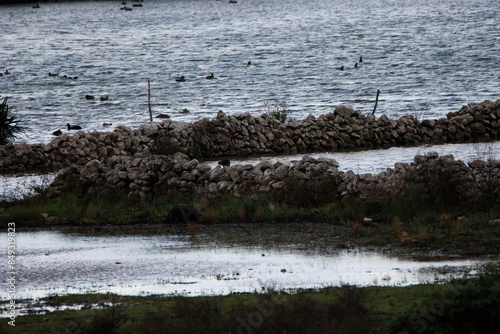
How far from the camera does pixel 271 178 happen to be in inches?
671

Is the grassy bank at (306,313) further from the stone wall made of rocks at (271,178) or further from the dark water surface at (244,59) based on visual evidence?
the dark water surface at (244,59)

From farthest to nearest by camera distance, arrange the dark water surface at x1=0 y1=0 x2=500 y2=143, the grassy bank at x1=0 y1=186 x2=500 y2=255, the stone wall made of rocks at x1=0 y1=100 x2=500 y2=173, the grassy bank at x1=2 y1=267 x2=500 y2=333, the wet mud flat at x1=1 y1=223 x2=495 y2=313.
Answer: the dark water surface at x1=0 y1=0 x2=500 y2=143 < the stone wall made of rocks at x1=0 y1=100 x2=500 y2=173 < the grassy bank at x1=0 y1=186 x2=500 y2=255 < the wet mud flat at x1=1 y1=223 x2=495 y2=313 < the grassy bank at x1=2 y1=267 x2=500 y2=333

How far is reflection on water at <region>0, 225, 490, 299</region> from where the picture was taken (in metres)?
9.87

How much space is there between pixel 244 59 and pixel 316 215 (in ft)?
243

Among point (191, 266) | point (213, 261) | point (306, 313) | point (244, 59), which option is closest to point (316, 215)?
point (213, 261)

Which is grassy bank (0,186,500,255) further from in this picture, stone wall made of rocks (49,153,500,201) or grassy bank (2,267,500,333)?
grassy bank (2,267,500,333)

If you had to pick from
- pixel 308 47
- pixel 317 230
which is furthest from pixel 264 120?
pixel 308 47

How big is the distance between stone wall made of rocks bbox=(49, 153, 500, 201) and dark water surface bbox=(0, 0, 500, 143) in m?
18.7

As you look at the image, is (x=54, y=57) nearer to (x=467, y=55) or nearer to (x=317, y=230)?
(x=467, y=55)

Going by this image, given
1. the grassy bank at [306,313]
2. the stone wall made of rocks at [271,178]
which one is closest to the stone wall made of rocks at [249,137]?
the stone wall made of rocks at [271,178]

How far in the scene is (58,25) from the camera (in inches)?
5512

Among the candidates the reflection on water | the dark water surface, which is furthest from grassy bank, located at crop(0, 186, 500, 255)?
the dark water surface

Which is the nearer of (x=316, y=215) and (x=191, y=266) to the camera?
(x=191, y=266)

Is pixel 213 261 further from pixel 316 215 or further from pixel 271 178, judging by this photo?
pixel 271 178
